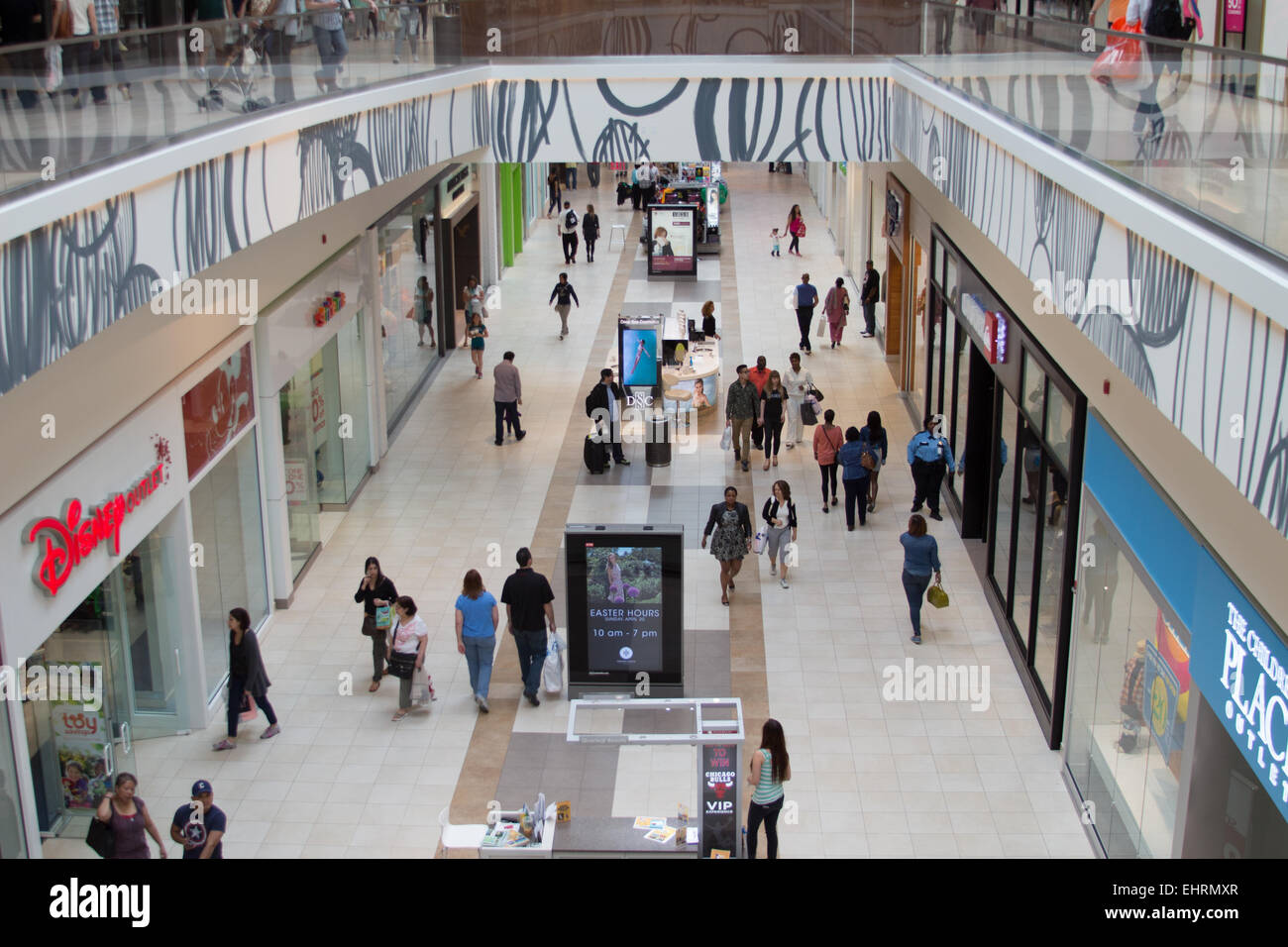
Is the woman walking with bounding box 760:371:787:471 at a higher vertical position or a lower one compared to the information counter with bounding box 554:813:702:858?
higher

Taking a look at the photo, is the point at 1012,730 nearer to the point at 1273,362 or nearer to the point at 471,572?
the point at 471,572

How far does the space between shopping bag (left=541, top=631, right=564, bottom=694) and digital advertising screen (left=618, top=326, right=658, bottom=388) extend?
9089 mm

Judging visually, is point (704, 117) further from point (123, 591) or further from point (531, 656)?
point (123, 591)

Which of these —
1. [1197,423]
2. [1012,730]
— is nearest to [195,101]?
[1197,423]

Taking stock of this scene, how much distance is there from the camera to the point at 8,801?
334 inches

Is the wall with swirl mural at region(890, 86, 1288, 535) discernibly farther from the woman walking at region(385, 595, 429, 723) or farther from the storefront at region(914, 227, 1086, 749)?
the woman walking at region(385, 595, 429, 723)

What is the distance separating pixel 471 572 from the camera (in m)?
11.5

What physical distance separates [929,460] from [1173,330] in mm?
9158

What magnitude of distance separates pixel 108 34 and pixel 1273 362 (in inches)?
267

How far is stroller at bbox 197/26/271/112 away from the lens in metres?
9.79

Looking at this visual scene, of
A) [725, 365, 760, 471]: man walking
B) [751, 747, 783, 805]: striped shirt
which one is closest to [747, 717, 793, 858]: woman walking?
[751, 747, 783, 805]: striped shirt

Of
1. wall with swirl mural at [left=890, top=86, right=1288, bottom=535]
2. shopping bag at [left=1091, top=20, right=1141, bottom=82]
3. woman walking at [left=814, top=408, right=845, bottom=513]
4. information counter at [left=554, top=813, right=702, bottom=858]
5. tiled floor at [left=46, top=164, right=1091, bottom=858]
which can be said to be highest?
shopping bag at [left=1091, top=20, right=1141, bottom=82]

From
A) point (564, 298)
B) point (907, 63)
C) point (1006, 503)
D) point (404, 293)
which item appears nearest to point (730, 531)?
point (1006, 503)

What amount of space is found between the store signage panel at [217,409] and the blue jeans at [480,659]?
2.84m
